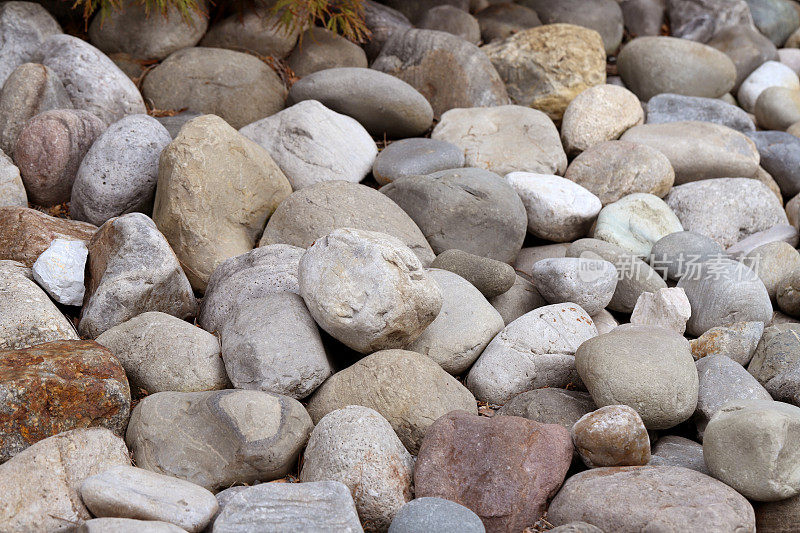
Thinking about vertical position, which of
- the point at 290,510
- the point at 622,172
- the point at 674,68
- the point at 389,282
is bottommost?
the point at 290,510

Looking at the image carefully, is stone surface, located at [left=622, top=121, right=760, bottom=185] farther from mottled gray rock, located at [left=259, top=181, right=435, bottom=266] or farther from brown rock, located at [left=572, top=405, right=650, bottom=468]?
brown rock, located at [left=572, top=405, right=650, bottom=468]

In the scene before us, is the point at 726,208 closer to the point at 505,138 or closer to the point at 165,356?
the point at 505,138

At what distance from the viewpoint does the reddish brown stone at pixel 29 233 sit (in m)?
3.64

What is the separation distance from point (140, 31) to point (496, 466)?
13.2 feet

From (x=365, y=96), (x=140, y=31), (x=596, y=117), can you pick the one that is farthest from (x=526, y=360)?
(x=140, y=31)

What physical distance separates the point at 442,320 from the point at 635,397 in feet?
3.23

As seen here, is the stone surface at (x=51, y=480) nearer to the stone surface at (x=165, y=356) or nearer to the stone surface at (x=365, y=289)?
the stone surface at (x=165, y=356)

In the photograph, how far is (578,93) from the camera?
5.85m

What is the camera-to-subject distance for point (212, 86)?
502cm

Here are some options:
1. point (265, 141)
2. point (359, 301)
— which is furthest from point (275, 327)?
point (265, 141)

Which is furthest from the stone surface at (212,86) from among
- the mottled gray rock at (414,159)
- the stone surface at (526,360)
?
the stone surface at (526,360)

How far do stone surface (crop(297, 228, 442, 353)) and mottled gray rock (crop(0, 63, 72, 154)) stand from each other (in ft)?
7.30

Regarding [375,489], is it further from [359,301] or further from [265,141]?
[265,141]

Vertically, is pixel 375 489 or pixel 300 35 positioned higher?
pixel 300 35
